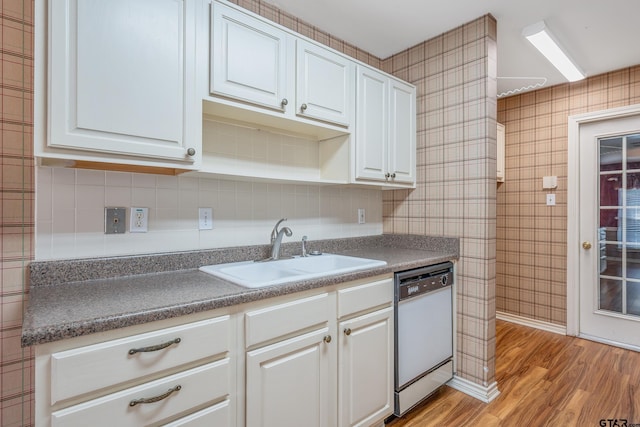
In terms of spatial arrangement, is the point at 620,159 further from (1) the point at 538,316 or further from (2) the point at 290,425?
(2) the point at 290,425

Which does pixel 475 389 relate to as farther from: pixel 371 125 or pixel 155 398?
pixel 155 398

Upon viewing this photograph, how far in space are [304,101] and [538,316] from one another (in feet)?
10.2

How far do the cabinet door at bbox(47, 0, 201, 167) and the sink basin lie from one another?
0.54m

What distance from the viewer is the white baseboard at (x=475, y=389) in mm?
1995

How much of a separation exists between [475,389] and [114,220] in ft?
7.43

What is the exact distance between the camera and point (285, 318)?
1279 millimetres

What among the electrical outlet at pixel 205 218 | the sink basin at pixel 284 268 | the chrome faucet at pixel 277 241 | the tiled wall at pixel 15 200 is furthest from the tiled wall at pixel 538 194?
the tiled wall at pixel 15 200

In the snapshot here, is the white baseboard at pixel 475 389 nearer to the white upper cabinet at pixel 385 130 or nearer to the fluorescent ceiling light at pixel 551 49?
the white upper cabinet at pixel 385 130

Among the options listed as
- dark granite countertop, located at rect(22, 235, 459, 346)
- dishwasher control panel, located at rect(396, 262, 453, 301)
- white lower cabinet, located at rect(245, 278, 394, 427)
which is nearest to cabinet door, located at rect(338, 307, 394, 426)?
white lower cabinet, located at rect(245, 278, 394, 427)

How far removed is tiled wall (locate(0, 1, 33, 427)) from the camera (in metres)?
1.20

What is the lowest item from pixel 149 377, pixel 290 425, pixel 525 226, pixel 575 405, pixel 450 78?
pixel 575 405

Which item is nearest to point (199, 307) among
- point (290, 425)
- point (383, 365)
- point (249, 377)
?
point (249, 377)

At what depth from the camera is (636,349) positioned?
2643mm

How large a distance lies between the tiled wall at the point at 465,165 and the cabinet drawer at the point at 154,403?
64.1 inches
